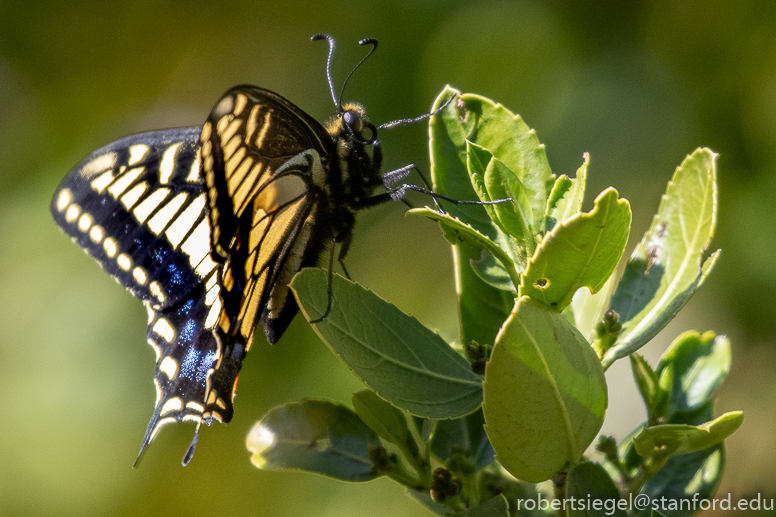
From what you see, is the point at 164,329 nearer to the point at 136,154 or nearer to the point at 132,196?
the point at 132,196

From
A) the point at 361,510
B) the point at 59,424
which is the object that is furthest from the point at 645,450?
the point at 59,424

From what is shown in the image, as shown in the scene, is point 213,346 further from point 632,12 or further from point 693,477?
point 632,12

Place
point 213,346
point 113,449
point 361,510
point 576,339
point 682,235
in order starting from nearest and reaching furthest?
point 576,339 → point 682,235 → point 213,346 → point 361,510 → point 113,449

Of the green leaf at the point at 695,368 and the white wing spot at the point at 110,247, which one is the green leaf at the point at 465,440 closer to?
the green leaf at the point at 695,368

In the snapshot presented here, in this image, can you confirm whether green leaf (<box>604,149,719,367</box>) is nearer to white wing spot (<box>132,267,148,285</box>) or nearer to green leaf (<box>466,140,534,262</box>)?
green leaf (<box>466,140,534,262</box>)

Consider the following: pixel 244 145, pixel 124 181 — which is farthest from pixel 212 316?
pixel 244 145
